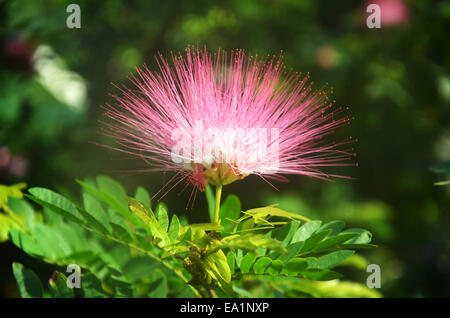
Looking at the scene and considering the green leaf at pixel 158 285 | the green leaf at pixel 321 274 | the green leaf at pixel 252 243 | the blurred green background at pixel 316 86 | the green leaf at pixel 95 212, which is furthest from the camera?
the blurred green background at pixel 316 86

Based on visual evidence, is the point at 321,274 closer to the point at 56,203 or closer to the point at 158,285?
the point at 158,285

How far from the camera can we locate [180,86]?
83 cm

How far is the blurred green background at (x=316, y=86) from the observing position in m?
2.10

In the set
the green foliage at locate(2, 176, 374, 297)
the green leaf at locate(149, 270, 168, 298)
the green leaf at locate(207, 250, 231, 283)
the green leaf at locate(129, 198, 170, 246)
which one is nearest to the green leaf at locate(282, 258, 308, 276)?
the green foliage at locate(2, 176, 374, 297)

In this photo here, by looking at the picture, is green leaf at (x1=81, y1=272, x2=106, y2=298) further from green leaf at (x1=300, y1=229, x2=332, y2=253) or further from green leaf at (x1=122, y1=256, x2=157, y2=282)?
green leaf at (x1=300, y1=229, x2=332, y2=253)

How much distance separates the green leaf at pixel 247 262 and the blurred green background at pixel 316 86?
3.91 feet

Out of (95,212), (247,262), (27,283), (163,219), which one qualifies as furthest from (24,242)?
(247,262)

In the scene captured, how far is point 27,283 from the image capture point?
955 mm

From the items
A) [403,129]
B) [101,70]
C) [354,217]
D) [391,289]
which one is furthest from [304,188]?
[101,70]

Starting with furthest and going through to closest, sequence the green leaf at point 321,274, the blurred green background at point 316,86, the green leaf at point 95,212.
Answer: the blurred green background at point 316,86 → the green leaf at point 95,212 → the green leaf at point 321,274

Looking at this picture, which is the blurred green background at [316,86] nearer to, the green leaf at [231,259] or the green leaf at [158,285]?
the green leaf at [158,285]

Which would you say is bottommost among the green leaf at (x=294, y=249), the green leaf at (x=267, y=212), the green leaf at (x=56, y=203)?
the green leaf at (x=294, y=249)

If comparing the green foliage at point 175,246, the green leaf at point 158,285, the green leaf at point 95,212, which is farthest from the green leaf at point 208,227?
the green leaf at point 158,285
